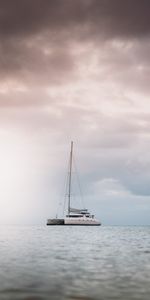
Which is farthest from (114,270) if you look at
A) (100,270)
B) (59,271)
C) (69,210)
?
(69,210)

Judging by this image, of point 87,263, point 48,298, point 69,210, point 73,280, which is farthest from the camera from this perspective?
point 69,210

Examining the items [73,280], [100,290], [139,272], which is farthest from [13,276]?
[139,272]

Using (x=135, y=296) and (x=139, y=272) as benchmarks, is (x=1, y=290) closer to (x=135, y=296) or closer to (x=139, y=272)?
→ (x=135, y=296)

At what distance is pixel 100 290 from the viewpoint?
23234 mm

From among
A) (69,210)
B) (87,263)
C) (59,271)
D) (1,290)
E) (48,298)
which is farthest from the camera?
(69,210)

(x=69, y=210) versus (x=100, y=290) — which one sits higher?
(x=69, y=210)

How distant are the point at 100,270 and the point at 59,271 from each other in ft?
9.44

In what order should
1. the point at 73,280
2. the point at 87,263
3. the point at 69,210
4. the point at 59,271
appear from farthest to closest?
the point at 69,210, the point at 87,263, the point at 59,271, the point at 73,280

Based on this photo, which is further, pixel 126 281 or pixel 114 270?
pixel 114 270

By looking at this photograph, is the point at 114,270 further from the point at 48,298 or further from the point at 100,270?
the point at 48,298

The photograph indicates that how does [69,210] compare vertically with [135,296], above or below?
above

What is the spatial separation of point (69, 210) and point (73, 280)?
130520mm

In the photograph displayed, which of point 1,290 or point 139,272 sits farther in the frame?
point 139,272

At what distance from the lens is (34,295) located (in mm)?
21203
